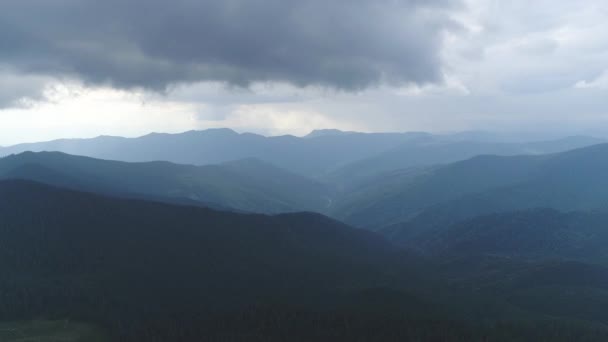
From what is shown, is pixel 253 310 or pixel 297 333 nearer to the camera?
pixel 297 333

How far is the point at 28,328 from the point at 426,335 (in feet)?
468

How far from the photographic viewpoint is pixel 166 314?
7810 inches

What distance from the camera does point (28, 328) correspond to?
6816 inches

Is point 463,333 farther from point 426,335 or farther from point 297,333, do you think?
point 297,333

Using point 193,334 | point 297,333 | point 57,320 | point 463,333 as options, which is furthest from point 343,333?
point 57,320

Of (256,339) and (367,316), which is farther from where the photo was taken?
(367,316)

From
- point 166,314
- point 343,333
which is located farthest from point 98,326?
point 343,333

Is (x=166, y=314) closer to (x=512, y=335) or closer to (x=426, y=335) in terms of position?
(x=426, y=335)

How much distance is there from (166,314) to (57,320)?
131 feet

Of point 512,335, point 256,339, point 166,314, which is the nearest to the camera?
point 256,339

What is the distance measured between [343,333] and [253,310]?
3934 centimetres

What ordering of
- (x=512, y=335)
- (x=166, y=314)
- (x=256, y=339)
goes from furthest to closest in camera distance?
1. (x=166, y=314)
2. (x=512, y=335)
3. (x=256, y=339)

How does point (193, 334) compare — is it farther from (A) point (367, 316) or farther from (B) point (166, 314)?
(A) point (367, 316)

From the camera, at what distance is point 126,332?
174 metres
